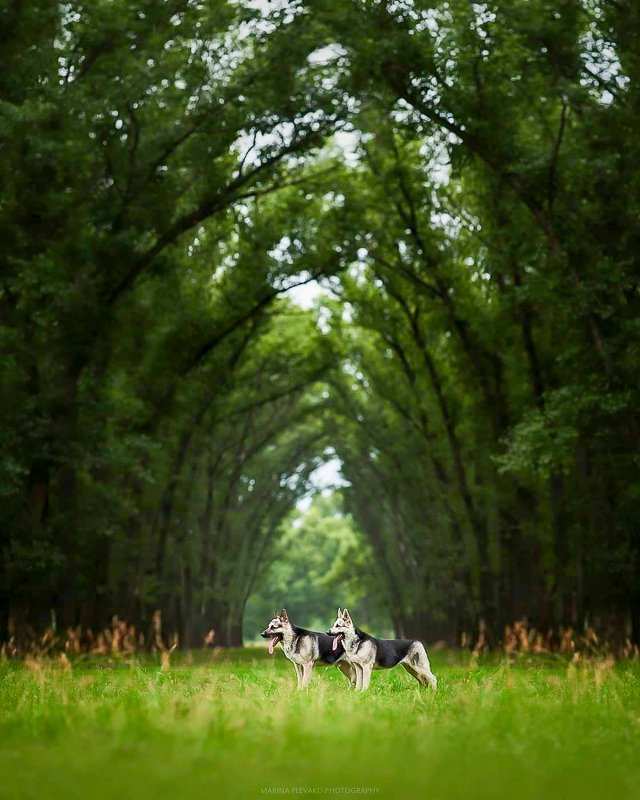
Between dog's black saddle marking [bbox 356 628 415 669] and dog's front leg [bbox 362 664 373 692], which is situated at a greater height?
dog's black saddle marking [bbox 356 628 415 669]

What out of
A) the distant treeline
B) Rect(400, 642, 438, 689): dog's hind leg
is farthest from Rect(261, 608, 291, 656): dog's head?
the distant treeline

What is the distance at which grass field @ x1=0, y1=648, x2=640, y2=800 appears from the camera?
5328 mm

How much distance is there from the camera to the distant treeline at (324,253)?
752 inches

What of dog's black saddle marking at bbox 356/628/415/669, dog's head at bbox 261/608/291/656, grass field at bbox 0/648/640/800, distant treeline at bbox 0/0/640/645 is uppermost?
distant treeline at bbox 0/0/640/645

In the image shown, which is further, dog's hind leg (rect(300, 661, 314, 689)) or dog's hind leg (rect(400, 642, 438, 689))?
dog's hind leg (rect(400, 642, 438, 689))

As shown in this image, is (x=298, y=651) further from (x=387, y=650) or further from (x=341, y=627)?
(x=387, y=650)

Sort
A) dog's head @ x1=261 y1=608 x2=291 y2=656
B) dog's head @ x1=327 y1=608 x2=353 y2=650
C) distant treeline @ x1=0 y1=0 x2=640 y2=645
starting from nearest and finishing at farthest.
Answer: dog's head @ x1=327 y1=608 x2=353 y2=650, dog's head @ x1=261 y1=608 x2=291 y2=656, distant treeline @ x1=0 y1=0 x2=640 y2=645

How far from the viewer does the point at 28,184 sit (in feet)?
68.8

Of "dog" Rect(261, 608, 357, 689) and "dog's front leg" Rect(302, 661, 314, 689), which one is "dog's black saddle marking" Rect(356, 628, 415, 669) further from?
"dog's front leg" Rect(302, 661, 314, 689)

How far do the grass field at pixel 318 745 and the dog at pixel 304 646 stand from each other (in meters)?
0.68

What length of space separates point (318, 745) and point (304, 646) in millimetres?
4309

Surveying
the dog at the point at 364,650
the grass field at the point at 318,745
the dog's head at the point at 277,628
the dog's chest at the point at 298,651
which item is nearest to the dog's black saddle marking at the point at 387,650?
the dog at the point at 364,650

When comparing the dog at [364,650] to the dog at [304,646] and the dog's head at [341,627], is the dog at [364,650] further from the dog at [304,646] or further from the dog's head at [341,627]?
the dog at [304,646]

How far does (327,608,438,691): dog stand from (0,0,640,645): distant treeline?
8158 millimetres
